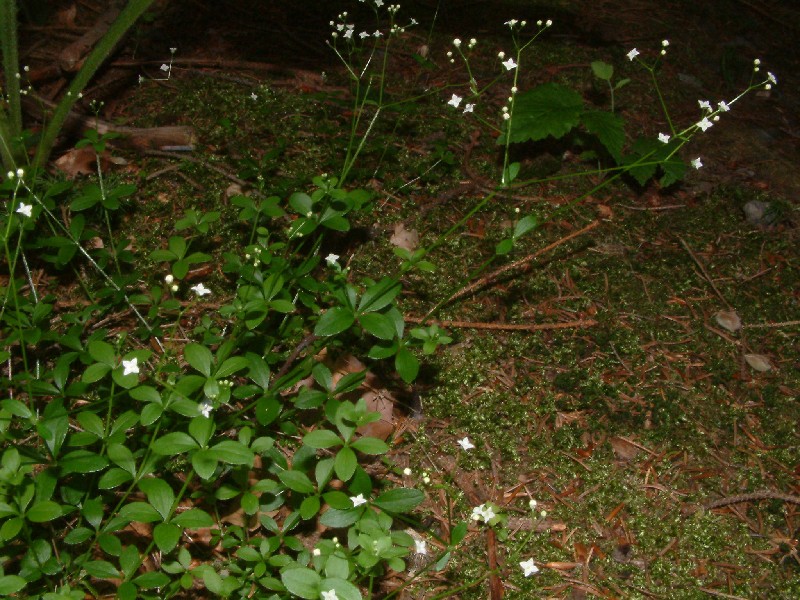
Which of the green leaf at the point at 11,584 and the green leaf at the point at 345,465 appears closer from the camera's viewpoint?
the green leaf at the point at 11,584

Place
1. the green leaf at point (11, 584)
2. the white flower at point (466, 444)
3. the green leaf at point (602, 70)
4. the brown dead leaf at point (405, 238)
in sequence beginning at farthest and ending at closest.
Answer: the green leaf at point (602, 70)
the brown dead leaf at point (405, 238)
the white flower at point (466, 444)
the green leaf at point (11, 584)

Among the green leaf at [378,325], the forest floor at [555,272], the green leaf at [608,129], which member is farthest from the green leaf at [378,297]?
the green leaf at [608,129]

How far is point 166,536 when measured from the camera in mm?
1799

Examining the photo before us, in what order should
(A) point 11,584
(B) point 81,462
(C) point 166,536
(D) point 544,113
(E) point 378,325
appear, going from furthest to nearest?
1. (D) point 544,113
2. (E) point 378,325
3. (B) point 81,462
4. (C) point 166,536
5. (A) point 11,584

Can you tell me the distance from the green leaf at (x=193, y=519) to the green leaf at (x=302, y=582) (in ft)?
0.99

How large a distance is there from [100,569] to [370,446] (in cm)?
88

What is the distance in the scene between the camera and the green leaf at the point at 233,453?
186 centimetres

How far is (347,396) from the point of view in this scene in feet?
8.21

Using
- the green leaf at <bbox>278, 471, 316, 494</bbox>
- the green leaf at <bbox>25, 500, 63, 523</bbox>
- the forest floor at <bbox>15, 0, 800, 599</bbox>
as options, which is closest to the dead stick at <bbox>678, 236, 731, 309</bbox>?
the forest floor at <bbox>15, 0, 800, 599</bbox>

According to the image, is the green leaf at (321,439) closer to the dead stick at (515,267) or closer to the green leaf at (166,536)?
the green leaf at (166,536)

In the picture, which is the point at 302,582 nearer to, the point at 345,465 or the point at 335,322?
the point at 345,465

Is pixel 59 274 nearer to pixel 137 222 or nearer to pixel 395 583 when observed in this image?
pixel 137 222

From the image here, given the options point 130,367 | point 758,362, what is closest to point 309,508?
point 130,367

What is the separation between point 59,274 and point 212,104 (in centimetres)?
127
